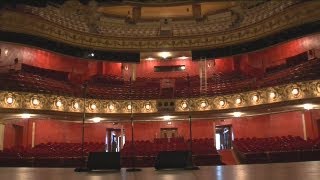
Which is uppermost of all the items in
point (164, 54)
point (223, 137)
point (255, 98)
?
point (164, 54)

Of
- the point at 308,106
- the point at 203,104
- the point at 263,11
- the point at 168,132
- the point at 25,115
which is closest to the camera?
the point at 308,106

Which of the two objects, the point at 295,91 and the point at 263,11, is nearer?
the point at 295,91

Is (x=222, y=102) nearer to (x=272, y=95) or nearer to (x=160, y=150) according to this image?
(x=272, y=95)

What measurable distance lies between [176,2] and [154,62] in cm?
341

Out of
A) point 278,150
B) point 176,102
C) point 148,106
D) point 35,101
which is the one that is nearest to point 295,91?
point 278,150

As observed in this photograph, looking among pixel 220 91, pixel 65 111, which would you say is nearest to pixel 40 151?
pixel 65 111

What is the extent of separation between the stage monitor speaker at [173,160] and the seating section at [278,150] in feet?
22.0

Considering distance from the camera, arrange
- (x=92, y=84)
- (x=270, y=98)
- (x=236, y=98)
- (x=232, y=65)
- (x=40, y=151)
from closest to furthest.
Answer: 1. (x=40, y=151)
2. (x=270, y=98)
3. (x=236, y=98)
4. (x=92, y=84)
5. (x=232, y=65)

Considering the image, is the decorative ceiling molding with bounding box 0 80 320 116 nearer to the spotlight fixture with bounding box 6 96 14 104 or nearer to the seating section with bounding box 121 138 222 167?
the spotlight fixture with bounding box 6 96 14 104

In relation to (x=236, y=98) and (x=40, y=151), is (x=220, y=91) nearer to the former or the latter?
(x=236, y=98)

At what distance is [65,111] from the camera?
42.0ft

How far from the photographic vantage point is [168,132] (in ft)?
49.7

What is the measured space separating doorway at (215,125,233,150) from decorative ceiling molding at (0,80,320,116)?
1960mm

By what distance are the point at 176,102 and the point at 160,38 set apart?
3.71 m
